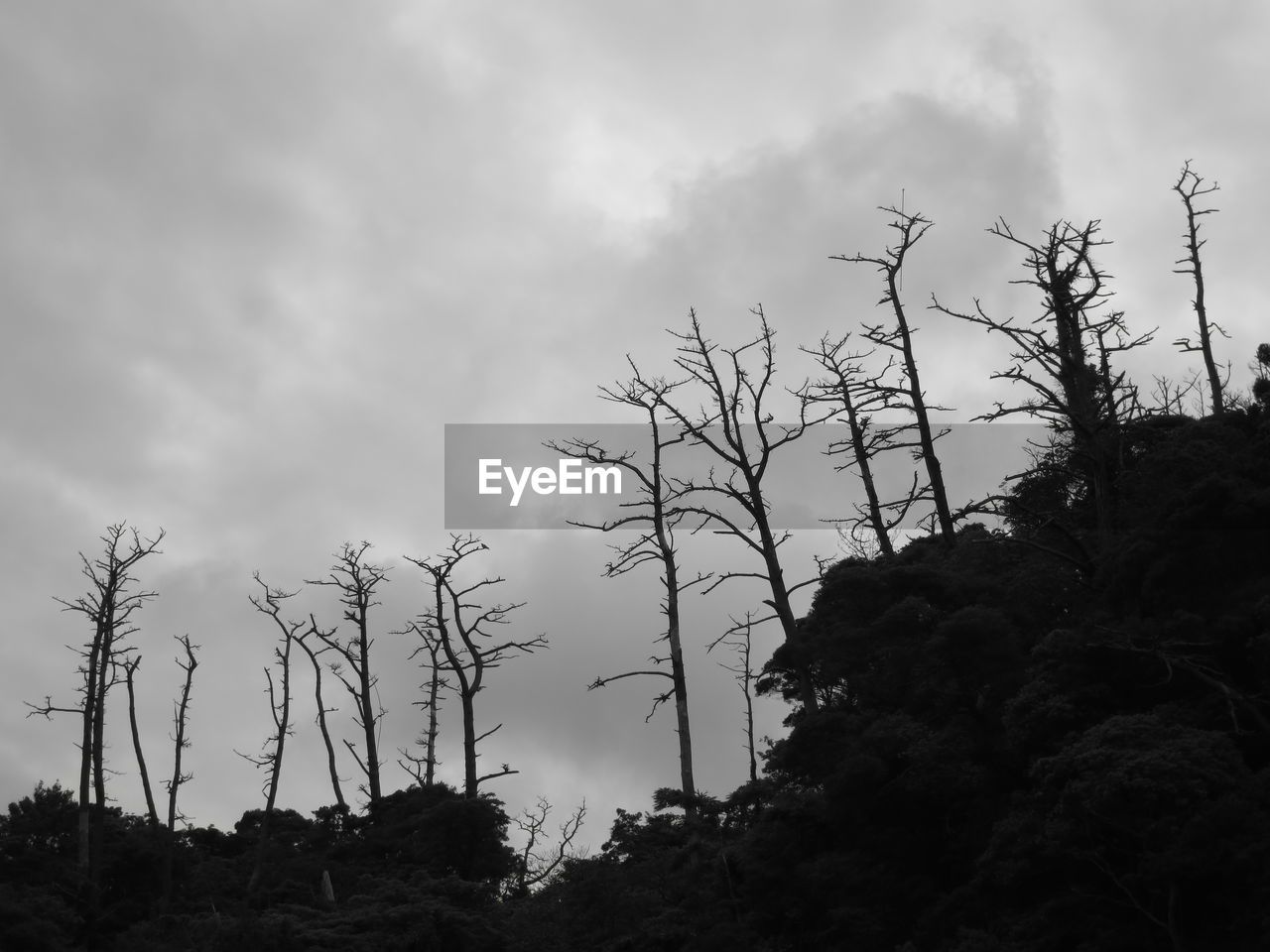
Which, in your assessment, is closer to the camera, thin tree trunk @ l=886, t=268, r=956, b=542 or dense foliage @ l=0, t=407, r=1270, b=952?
dense foliage @ l=0, t=407, r=1270, b=952

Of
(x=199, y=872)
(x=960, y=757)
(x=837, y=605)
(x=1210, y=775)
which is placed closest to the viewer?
(x=1210, y=775)

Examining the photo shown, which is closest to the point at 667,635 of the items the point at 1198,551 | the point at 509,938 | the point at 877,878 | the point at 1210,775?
the point at 509,938

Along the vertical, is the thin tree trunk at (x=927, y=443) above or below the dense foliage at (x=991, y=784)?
above

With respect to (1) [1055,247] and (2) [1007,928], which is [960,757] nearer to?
(2) [1007,928]

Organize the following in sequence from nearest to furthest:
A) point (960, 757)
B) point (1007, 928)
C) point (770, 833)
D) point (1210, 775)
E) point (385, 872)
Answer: point (1210, 775)
point (1007, 928)
point (960, 757)
point (770, 833)
point (385, 872)

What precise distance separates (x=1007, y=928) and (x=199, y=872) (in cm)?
3028

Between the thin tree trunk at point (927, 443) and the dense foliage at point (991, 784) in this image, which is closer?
the dense foliage at point (991, 784)

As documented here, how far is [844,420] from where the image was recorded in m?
33.9

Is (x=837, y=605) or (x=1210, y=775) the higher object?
(x=837, y=605)

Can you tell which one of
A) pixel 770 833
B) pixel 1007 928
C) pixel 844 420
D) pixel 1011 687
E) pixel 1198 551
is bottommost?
pixel 1007 928

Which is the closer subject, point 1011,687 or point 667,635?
point 1011,687

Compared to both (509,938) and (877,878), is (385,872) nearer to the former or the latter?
(509,938)

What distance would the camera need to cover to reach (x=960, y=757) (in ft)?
66.2

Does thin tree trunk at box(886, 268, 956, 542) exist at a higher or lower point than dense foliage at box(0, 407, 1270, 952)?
higher
